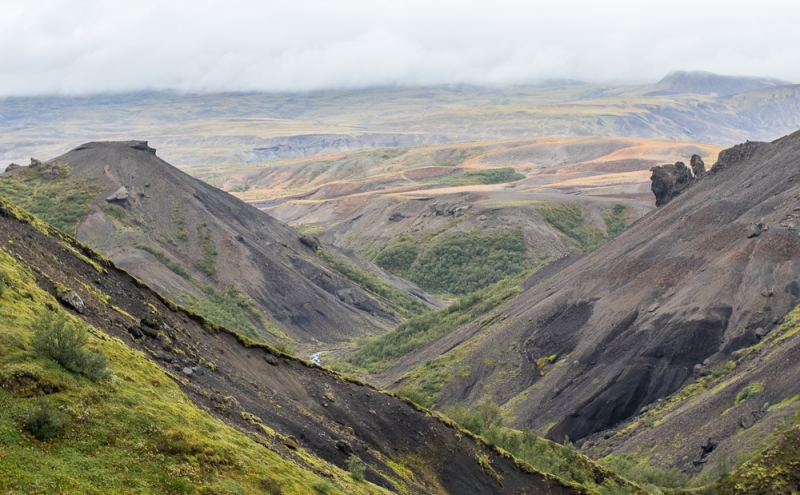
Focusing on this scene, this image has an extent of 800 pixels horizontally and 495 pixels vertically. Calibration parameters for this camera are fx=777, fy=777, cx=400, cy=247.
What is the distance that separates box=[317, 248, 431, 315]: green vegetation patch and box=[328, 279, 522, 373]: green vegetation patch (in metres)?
20.6

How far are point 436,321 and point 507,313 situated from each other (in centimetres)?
1228

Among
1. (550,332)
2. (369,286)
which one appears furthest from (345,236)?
(550,332)

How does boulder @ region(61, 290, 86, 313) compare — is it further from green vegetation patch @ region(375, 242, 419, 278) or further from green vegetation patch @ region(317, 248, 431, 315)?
green vegetation patch @ region(375, 242, 419, 278)

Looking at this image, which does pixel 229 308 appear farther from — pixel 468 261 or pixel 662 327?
pixel 468 261

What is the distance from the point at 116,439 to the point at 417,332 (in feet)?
193

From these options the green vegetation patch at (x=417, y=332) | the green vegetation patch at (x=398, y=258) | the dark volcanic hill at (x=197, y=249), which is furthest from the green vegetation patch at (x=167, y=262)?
the green vegetation patch at (x=398, y=258)

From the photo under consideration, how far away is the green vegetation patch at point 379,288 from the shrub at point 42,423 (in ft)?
271

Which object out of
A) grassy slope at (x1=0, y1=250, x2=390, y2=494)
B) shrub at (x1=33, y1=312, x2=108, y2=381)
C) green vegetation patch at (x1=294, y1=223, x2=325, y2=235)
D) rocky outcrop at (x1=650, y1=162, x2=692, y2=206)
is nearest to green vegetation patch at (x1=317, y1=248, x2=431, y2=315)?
rocky outcrop at (x1=650, y1=162, x2=692, y2=206)

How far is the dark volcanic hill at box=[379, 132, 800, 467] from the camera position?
4572 cm

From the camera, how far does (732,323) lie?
48.6m

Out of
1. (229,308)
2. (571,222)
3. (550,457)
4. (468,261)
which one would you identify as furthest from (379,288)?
(550,457)

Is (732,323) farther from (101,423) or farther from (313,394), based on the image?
(101,423)

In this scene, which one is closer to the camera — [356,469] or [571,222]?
[356,469]

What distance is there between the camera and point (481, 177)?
625ft
